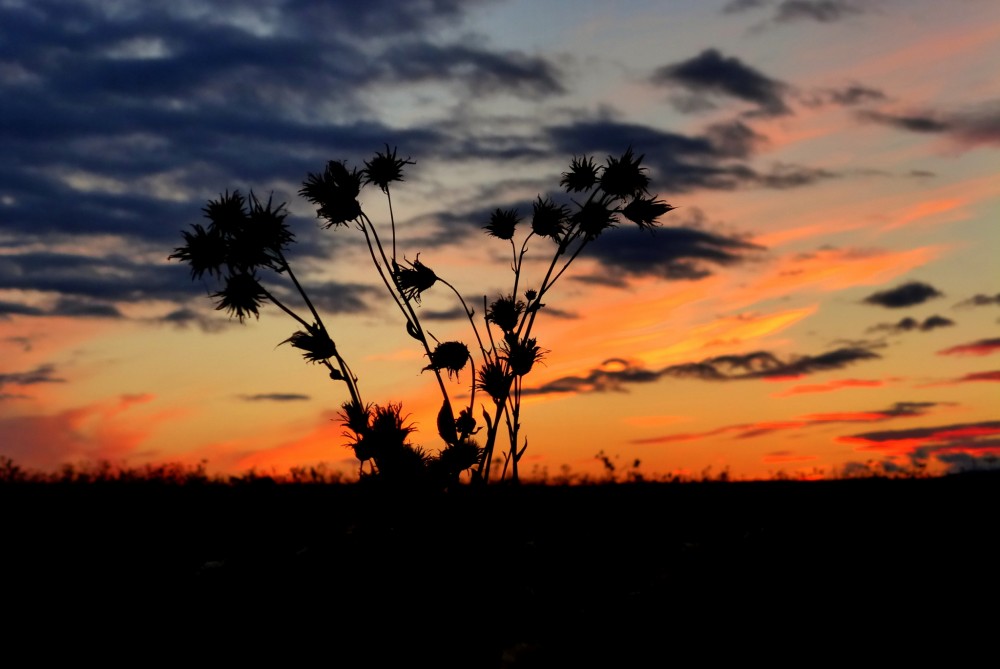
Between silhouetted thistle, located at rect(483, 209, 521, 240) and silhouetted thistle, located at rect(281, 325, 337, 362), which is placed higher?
silhouetted thistle, located at rect(483, 209, 521, 240)

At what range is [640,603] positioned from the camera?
27.6 ft

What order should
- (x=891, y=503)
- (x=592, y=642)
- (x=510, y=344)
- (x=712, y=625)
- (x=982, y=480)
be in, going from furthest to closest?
(x=982, y=480), (x=891, y=503), (x=510, y=344), (x=712, y=625), (x=592, y=642)

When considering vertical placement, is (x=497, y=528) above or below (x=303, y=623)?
above

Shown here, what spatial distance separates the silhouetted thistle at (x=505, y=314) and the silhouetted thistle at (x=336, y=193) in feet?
5.66

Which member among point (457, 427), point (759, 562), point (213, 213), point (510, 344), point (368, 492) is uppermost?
point (213, 213)

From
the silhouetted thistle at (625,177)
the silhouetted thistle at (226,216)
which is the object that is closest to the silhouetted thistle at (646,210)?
the silhouetted thistle at (625,177)

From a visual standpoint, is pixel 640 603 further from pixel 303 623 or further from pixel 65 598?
pixel 65 598

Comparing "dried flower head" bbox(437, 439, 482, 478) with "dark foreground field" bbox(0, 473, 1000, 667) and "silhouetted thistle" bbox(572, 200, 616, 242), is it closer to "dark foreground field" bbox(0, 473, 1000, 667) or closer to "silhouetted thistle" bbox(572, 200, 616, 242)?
"dark foreground field" bbox(0, 473, 1000, 667)

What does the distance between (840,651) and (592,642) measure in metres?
2.32

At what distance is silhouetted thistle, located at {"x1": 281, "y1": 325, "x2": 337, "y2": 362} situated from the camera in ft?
30.1

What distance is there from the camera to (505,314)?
10508mm

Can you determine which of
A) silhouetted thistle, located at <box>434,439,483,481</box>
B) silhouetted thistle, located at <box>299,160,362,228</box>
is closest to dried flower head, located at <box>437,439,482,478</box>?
silhouetted thistle, located at <box>434,439,483,481</box>

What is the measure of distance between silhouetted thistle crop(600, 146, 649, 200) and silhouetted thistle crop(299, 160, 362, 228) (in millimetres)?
2562

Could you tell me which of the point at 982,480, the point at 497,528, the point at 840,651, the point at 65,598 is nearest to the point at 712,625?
the point at 840,651
